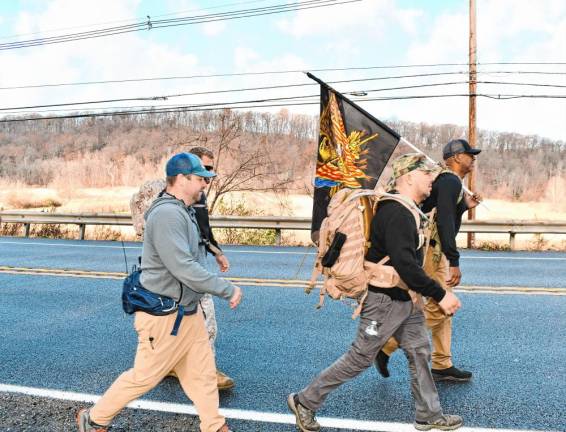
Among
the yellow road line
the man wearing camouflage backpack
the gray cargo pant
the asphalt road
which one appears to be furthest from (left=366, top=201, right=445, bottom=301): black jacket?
the yellow road line

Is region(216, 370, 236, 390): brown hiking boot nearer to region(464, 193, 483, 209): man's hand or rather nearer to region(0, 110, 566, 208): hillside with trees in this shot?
region(464, 193, 483, 209): man's hand

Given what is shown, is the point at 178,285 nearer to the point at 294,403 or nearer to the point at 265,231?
the point at 294,403

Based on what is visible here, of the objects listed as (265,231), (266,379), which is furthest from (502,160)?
(266,379)

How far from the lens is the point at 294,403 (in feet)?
11.4

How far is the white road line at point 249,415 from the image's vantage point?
345 centimetres

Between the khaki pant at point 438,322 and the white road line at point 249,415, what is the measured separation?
35.0 inches

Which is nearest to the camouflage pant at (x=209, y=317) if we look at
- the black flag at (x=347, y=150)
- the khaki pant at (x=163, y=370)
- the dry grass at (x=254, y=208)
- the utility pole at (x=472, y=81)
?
the khaki pant at (x=163, y=370)

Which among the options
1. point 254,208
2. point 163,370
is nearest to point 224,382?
point 163,370

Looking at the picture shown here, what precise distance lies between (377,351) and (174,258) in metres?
1.40

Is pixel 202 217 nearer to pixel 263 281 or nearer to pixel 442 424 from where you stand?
pixel 442 424

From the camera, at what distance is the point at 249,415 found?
3.67 m

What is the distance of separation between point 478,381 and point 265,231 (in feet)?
36.1

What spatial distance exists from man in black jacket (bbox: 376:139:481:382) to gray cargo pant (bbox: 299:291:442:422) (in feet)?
2.21

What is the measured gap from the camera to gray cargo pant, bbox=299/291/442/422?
3344 millimetres
